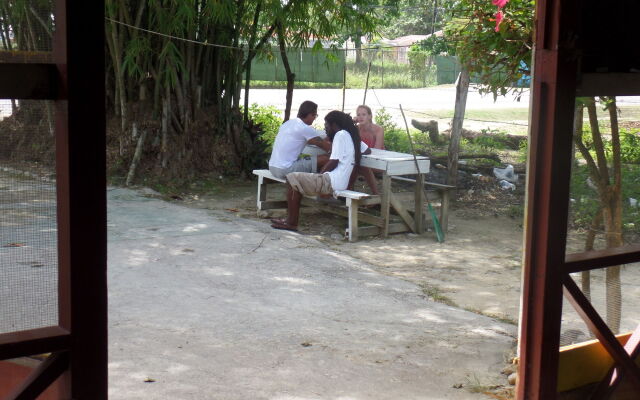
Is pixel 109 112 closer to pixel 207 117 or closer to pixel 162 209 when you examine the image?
pixel 207 117

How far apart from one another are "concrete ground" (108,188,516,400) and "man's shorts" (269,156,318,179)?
1282 millimetres

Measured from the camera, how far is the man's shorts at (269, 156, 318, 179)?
8.98 meters

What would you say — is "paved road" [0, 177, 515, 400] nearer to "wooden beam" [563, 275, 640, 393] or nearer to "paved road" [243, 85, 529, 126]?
"wooden beam" [563, 275, 640, 393]

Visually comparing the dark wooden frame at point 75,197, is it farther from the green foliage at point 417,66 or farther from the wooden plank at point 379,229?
the green foliage at point 417,66

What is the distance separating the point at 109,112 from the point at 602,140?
8410mm

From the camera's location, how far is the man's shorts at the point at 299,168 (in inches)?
353

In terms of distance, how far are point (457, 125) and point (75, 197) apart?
314 inches

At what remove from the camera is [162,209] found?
359 inches

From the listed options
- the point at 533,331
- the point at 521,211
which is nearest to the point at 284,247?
the point at 521,211

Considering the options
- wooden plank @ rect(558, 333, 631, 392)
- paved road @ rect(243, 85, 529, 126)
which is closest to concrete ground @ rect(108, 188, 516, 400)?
wooden plank @ rect(558, 333, 631, 392)

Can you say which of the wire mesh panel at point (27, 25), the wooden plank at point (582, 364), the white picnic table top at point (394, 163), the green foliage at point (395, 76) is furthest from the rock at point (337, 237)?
the green foliage at point (395, 76)

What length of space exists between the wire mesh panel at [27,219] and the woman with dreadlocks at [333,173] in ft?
19.6

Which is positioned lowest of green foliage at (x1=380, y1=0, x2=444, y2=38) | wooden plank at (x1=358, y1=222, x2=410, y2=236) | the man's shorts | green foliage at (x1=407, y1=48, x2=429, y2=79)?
wooden plank at (x1=358, y1=222, x2=410, y2=236)

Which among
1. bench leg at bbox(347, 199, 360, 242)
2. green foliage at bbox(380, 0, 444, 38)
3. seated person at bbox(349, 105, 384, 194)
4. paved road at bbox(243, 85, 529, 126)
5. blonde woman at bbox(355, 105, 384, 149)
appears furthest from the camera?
green foliage at bbox(380, 0, 444, 38)
